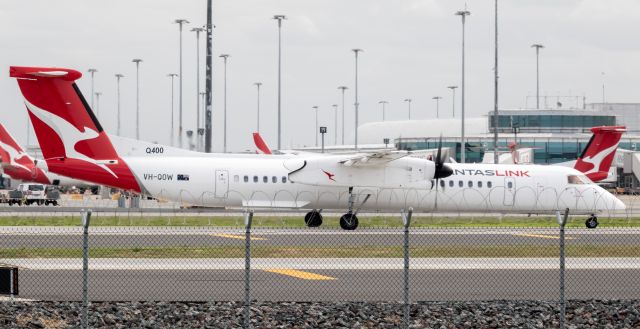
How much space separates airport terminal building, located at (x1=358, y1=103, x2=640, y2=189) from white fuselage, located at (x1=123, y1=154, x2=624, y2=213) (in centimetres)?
5510

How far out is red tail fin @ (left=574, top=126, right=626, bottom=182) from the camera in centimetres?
5625

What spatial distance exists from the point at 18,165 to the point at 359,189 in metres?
31.4

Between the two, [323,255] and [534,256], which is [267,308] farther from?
[534,256]

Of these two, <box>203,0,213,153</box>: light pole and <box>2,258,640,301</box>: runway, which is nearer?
<box>2,258,640,301</box>: runway

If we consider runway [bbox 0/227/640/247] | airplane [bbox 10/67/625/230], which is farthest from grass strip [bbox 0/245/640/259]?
airplane [bbox 10/67/625/230]

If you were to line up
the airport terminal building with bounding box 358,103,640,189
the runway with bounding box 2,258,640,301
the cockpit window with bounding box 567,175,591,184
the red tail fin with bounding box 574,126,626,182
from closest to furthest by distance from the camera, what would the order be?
the runway with bounding box 2,258,640,301 → the cockpit window with bounding box 567,175,591,184 → the red tail fin with bounding box 574,126,626,182 → the airport terminal building with bounding box 358,103,640,189

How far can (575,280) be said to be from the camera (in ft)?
75.2

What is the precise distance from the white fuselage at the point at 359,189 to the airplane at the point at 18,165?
23470mm

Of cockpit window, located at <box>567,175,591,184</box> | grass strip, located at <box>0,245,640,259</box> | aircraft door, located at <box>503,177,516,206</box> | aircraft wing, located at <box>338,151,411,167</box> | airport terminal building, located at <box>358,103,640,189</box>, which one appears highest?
airport terminal building, located at <box>358,103,640,189</box>

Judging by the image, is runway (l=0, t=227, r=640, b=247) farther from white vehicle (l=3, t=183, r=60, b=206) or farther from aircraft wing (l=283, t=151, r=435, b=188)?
white vehicle (l=3, t=183, r=60, b=206)

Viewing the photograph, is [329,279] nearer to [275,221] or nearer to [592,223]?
[275,221]

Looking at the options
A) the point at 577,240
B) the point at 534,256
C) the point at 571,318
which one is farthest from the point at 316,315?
the point at 577,240

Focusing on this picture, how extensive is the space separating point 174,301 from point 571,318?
6.81 metres

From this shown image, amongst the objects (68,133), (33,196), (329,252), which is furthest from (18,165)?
(329,252)
